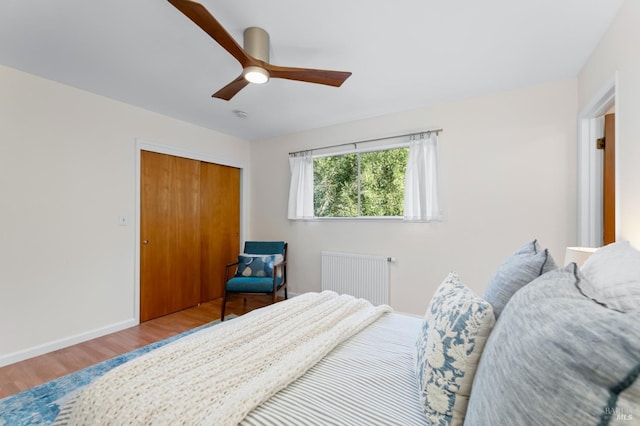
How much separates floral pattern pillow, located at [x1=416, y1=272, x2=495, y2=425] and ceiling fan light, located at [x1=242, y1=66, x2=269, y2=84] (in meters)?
1.77

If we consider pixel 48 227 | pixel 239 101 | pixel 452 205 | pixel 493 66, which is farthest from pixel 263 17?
pixel 48 227

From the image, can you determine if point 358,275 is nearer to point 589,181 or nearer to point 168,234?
point 589,181

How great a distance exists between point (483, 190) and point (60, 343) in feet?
14.2

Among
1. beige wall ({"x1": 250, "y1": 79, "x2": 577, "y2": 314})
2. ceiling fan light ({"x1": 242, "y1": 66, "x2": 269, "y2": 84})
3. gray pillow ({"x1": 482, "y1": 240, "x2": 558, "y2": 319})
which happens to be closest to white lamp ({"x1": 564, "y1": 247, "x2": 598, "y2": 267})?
gray pillow ({"x1": 482, "y1": 240, "x2": 558, "y2": 319})

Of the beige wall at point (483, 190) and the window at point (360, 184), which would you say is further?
the window at point (360, 184)

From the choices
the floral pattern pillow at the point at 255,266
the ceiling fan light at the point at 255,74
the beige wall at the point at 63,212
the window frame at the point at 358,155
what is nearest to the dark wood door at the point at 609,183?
the window frame at the point at 358,155

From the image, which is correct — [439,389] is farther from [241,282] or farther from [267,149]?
[267,149]

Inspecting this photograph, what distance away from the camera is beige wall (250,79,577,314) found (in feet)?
8.13

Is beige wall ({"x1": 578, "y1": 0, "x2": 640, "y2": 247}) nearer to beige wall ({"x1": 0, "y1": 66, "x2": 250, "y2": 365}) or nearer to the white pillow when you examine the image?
the white pillow

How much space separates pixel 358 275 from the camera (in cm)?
338

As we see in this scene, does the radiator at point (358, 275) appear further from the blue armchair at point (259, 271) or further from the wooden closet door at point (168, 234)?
the wooden closet door at point (168, 234)

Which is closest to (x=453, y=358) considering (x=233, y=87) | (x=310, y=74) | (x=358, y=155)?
(x=310, y=74)

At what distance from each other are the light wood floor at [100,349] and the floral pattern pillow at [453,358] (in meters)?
2.75

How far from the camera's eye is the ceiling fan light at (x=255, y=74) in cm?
181
